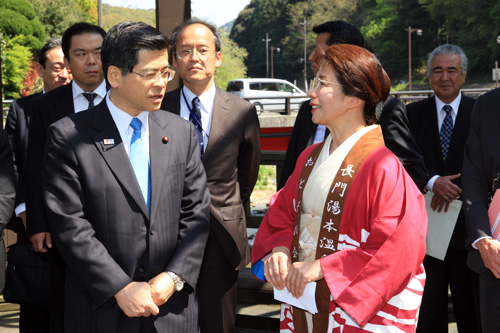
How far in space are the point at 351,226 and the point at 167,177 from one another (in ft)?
2.54

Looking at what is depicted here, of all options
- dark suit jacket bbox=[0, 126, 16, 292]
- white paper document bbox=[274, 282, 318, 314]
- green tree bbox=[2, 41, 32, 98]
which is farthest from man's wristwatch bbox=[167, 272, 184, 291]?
green tree bbox=[2, 41, 32, 98]

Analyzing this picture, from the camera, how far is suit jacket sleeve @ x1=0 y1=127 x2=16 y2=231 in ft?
9.02

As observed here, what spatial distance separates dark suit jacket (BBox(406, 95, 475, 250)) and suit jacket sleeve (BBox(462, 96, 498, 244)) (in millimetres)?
784

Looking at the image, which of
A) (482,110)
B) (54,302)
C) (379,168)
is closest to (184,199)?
(379,168)

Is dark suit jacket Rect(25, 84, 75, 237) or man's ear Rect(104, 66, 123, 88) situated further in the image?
dark suit jacket Rect(25, 84, 75, 237)

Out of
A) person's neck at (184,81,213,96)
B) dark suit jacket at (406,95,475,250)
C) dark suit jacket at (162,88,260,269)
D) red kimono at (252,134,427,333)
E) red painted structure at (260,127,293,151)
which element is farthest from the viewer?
red painted structure at (260,127,293,151)

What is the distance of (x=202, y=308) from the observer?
127 inches

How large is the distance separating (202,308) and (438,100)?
2096mm

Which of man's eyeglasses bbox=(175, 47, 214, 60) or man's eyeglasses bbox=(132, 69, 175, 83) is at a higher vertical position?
man's eyeglasses bbox=(175, 47, 214, 60)

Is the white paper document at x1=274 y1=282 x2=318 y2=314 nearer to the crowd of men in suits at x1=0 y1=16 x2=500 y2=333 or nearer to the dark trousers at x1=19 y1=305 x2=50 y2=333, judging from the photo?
the crowd of men in suits at x1=0 y1=16 x2=500 y2=333

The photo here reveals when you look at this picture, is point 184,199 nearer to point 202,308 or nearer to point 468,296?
point 202,308

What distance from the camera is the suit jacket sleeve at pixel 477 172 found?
273 centimetres

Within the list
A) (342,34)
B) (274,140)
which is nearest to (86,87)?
(342,34)

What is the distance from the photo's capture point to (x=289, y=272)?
7.52 feet
